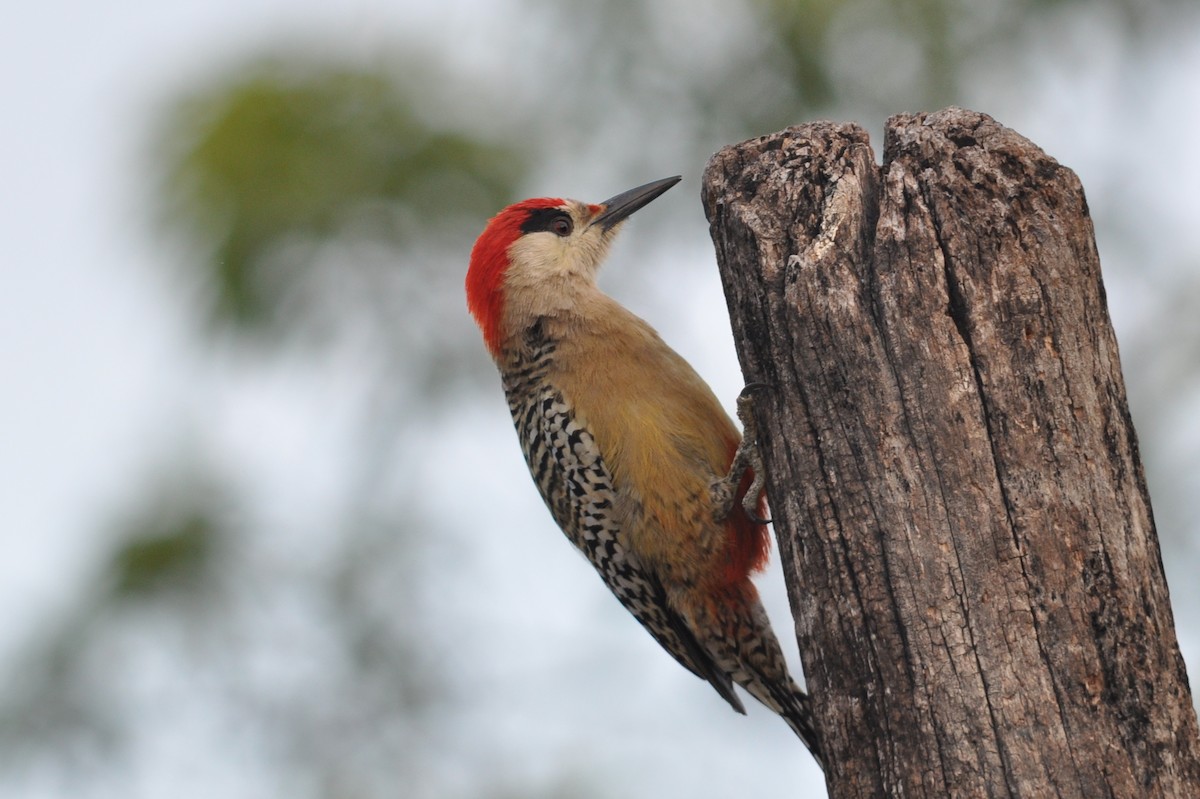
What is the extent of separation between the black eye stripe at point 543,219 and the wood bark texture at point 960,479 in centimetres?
281

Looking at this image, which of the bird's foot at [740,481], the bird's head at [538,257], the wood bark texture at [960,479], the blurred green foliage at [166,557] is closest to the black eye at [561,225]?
the bird's head at [538,257]

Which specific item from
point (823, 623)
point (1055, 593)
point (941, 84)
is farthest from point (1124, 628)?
point (941, 84)

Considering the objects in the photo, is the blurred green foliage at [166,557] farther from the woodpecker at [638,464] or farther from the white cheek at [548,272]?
the white cheek at [548,272]

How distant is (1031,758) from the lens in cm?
317

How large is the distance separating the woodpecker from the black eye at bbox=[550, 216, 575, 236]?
0.17 m

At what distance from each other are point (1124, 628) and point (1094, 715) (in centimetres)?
23

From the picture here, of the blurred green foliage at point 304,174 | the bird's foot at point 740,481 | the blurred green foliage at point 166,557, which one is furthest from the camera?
the blurred green foliage at point 166,557

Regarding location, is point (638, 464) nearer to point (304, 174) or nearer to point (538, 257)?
point (538, 257)

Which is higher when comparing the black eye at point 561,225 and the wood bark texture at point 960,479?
the black eye at point 561,225

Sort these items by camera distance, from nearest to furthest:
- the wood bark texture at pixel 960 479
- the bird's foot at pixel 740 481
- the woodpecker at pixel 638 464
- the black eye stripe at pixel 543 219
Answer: the wood bark texture at pixel 960 479
the bird's foot at pixel 740 481
the woodpecker at pixel 638 464
the black eye stripe at pixel 543 219

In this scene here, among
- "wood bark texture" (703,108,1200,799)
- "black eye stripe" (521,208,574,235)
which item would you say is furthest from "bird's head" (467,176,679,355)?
"wood bark texture" (703,108,1200,799)

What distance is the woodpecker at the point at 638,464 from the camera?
5.43 m

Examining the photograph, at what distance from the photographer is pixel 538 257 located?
20.3 feet

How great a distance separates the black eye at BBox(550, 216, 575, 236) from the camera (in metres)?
6.39
